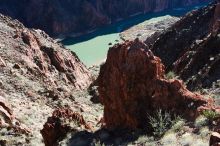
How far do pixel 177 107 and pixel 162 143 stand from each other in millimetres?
2833

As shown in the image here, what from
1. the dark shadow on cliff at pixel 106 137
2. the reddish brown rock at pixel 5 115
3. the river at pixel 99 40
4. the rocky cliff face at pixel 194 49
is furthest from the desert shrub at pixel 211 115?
the river at pixel 99 40

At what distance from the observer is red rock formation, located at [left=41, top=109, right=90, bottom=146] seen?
842 inches

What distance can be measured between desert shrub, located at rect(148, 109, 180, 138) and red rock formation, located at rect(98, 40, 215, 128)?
0.54 m

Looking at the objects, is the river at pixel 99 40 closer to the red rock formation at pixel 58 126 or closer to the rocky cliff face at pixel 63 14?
the rocky cliff face at pixel 63 14

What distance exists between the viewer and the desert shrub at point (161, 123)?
57.6ft

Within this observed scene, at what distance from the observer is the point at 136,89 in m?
20.6

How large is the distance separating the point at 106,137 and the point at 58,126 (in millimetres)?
2888

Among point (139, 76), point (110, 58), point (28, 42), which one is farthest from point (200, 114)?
point (28, 42)

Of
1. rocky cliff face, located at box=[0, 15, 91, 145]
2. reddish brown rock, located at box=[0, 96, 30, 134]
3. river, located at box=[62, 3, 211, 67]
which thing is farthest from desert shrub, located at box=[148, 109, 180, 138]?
river, located at box=[62, 3, 211, 67]

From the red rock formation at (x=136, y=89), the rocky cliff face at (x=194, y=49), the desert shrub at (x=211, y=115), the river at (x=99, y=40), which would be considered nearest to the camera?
the desert shrub at (x=211, y=115)

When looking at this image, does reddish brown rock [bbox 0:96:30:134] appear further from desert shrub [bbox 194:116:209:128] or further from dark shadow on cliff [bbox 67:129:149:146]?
desert shrub [bbox 194:116:209:128]

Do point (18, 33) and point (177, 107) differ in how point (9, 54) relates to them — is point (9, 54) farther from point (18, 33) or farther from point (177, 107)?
point (177, 107)

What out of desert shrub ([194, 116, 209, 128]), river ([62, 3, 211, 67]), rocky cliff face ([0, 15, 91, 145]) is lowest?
river ([62, 3, 211, 67])

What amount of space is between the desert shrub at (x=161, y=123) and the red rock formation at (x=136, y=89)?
54cm
